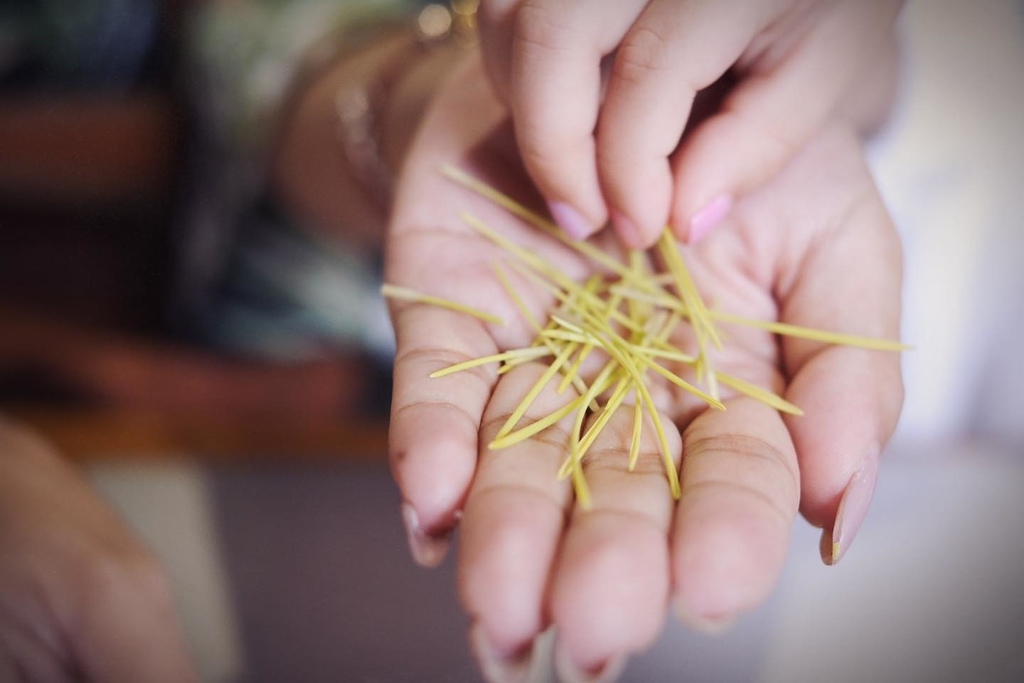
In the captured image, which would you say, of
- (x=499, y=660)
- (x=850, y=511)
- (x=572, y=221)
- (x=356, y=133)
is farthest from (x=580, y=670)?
(x=356, y=133)

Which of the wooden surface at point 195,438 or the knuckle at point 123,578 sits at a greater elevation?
the knuckle at point 123,578

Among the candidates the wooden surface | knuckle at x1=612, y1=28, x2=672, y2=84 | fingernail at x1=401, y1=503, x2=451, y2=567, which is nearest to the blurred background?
the wooden surface

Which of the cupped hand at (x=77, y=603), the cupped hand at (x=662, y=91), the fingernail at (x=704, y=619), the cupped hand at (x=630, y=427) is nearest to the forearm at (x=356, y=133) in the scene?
the cupped hand at (x=630, y=427)

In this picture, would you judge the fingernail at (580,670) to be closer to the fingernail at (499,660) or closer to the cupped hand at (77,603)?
the fingernail at (499,660)

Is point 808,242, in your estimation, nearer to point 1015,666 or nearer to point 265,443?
point 1015,666

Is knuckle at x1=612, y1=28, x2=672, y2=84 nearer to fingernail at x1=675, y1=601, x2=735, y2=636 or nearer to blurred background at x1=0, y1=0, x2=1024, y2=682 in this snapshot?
fingernail at x1=675, y1=601, x2=735, y2=636

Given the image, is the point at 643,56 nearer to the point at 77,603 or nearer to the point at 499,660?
the point at 499,660
